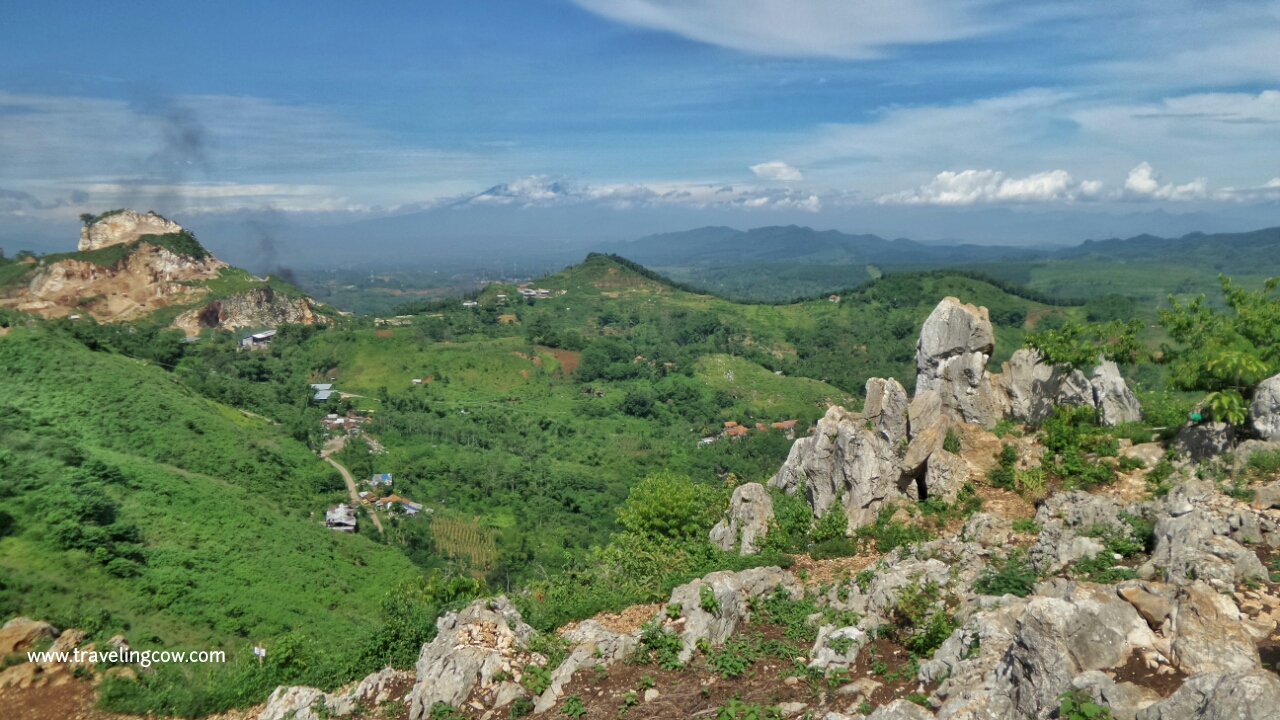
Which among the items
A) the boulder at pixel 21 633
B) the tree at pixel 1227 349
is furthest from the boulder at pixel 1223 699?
the boulder at pixel 21 633

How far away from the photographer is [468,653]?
1050 centimetres

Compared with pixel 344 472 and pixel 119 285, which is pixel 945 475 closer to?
pixel 344 472

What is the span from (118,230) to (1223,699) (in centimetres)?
12031

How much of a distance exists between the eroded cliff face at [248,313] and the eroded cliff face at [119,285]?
3443 mm

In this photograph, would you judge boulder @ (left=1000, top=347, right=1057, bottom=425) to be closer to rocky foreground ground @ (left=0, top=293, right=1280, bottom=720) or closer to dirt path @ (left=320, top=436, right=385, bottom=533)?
rocky foreground ground @ (left=0, top=293, right=1280, bottom=720)

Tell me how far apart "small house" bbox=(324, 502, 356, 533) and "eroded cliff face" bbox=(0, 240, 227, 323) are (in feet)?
202

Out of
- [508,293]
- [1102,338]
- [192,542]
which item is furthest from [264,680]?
[508,293]

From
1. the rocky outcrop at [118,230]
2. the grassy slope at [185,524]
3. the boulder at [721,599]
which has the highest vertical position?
A: the rocky outcrop at [118,230]

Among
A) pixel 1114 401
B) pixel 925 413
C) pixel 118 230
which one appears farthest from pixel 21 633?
pixel 118 230

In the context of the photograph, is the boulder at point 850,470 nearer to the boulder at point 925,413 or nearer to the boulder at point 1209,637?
the boulder at point 925,413

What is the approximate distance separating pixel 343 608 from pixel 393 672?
15800 millimetres

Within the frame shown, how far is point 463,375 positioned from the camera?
7750cm

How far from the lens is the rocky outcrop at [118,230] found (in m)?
91.7

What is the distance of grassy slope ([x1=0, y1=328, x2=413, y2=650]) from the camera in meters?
18.4
